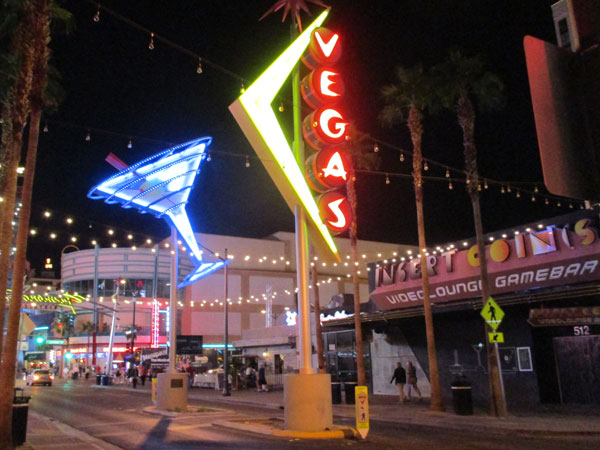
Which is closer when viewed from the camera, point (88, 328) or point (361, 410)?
point (361, 410)

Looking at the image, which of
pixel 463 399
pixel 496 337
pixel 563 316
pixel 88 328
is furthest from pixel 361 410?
pixel 88 328

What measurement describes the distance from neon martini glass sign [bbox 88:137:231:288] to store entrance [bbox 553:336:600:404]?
16.5m

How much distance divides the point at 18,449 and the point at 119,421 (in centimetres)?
710

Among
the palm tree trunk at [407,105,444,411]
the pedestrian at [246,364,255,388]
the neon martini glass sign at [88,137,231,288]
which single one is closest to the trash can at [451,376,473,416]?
the palm tree trunk at [407,105,444,411]

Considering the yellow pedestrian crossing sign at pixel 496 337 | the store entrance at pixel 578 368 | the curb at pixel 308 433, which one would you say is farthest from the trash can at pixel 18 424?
the store entrance at pixel 578 368

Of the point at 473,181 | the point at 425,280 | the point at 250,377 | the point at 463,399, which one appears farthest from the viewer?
the point at 250,377

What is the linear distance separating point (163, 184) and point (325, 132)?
406 inches

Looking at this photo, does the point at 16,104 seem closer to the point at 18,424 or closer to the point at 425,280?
the point at 18,424

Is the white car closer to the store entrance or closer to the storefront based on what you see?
the storefront

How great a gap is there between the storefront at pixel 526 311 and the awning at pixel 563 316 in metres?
0.04

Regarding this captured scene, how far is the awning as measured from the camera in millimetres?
19594

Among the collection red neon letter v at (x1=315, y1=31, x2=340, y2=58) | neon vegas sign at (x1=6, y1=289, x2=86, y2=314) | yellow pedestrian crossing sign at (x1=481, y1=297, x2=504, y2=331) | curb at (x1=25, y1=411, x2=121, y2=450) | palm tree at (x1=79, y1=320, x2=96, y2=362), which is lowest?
curb at (x1=25, y1=411, x2=121, y2=450)

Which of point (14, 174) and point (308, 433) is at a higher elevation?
point (14, 174)

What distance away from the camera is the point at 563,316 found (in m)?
19.8
